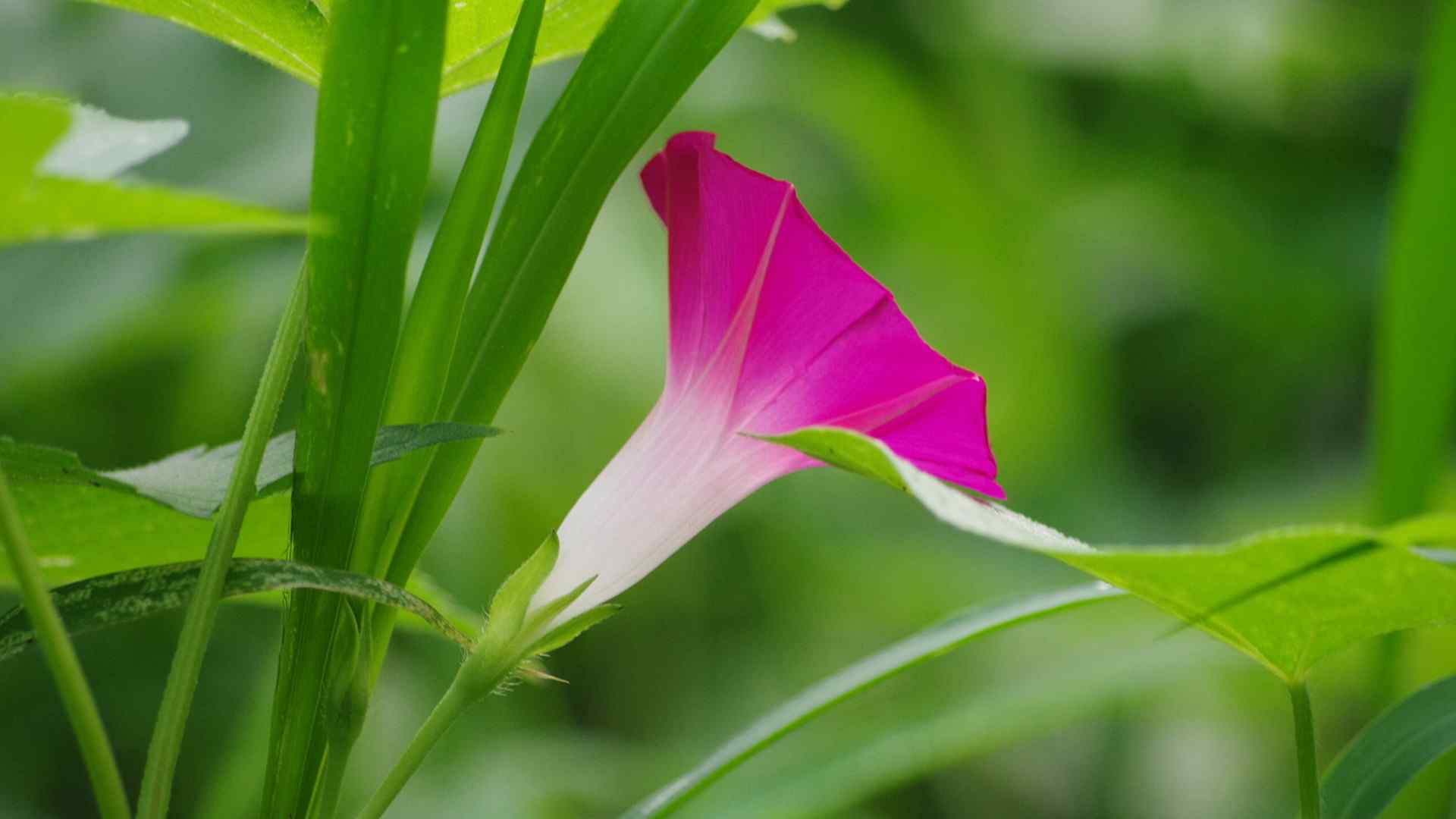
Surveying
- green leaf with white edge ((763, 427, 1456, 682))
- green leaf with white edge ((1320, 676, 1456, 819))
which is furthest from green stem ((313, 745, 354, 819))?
green leaf with white edge ((1320, 676, 1456, 819))

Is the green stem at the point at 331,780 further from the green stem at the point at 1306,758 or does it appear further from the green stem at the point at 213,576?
the green stem at the point at 1306,758

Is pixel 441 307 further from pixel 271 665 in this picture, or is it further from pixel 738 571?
pixel 738 571

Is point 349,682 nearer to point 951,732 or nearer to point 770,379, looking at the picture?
point 770,379

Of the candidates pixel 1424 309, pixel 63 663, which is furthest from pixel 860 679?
pixel 1424 309

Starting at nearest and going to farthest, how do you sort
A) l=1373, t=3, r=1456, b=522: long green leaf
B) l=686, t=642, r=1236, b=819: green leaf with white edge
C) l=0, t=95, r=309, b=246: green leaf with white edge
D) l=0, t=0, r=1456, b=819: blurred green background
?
l=0, t=95, r=309, b=246: green leaf with white edge → l=1373, t=3, r=1456, b=522: long green leaf → l=686, t=642, r=1236, b=819: green leaf with white edge → l=0, t=0, r=1456, b=819: blurred green background

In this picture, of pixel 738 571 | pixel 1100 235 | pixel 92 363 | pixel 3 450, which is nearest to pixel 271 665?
pixel 92 363

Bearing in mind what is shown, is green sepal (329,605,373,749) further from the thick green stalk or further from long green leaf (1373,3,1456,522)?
long green leaf (1373,3,1456,522)
